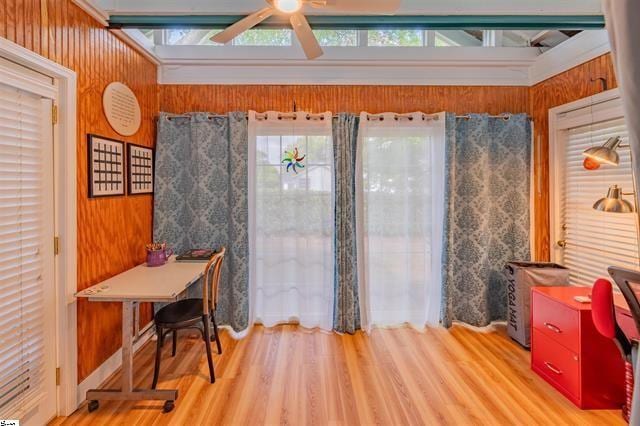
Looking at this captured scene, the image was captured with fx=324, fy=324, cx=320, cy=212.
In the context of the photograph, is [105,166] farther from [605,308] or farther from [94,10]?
[605,308]

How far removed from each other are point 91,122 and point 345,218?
7.46ft

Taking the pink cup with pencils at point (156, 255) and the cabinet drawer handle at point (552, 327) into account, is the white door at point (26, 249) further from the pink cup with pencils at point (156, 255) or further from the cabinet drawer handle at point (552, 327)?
the cabinet drawer handle at point (552, 327)

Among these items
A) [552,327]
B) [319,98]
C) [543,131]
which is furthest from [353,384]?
[543,131]

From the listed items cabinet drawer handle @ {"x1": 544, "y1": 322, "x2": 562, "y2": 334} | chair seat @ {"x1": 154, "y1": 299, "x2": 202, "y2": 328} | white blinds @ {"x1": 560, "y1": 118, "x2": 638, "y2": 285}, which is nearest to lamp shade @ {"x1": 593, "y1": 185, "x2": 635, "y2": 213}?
white blinds @ {"x1": 560, "y1": 118, "x2": 638, "y2": 285}

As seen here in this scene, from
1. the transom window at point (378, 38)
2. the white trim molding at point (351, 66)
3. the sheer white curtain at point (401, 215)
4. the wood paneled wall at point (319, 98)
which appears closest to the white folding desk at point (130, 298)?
the sheer white curtain at point (401, 215)

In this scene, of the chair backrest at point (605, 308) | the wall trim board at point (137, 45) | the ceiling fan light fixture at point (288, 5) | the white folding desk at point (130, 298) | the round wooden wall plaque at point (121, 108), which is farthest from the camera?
the wall trim board at point (137, 45)

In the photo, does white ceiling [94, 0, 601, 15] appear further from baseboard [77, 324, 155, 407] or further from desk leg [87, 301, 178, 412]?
baseboard [77, 324, 155, 407]

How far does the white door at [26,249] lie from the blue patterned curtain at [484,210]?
3289 millimetres

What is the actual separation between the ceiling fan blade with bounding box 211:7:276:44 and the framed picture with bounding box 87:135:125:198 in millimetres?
1220

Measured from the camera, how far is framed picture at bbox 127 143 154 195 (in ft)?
9.43

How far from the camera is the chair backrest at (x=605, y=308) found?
1.85 metres

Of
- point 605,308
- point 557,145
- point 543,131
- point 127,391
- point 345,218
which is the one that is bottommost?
point 127,391

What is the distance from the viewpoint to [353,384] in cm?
246

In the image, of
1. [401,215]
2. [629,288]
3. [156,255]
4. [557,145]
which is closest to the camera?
→ [629,288]
